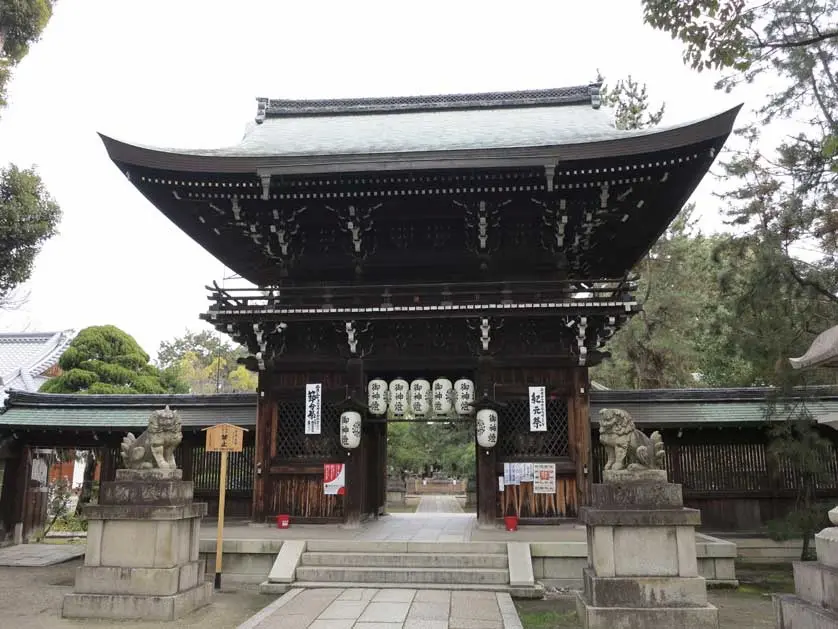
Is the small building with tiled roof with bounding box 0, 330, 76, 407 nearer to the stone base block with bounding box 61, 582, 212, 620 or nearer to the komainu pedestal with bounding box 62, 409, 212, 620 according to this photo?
the komainu pedestal with bounding box 62, 409, 212, 620

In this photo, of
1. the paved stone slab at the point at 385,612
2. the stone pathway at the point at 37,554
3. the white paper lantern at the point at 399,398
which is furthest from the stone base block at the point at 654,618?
the stone pathway at the point at 37,554

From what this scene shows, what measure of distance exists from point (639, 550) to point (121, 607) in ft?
22.1

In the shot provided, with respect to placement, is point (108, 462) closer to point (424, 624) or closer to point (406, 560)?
point (406, 560)

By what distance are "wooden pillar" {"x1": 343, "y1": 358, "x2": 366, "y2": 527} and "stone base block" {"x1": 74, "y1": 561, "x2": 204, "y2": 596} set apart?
15.3ft

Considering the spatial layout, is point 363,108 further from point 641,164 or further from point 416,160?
point 641,164

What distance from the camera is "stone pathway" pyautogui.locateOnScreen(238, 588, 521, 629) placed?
7582 mm

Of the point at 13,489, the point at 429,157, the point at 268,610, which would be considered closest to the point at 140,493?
the point at 268,610

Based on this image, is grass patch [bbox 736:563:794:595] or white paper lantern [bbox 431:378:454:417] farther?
white paper lantern [bbox 431:378:454:417]

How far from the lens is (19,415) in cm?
1492

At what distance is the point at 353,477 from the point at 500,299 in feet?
15.8

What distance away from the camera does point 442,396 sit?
13047 millimetres

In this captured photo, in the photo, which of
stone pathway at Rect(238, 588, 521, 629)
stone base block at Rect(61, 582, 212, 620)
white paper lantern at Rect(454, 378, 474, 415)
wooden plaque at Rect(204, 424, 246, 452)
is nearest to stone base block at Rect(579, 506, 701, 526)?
stone pathway at Rect(238, 588, 521, 629)

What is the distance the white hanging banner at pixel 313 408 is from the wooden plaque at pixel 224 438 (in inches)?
96.3

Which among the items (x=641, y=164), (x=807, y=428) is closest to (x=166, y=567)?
(x=641, y=164)
